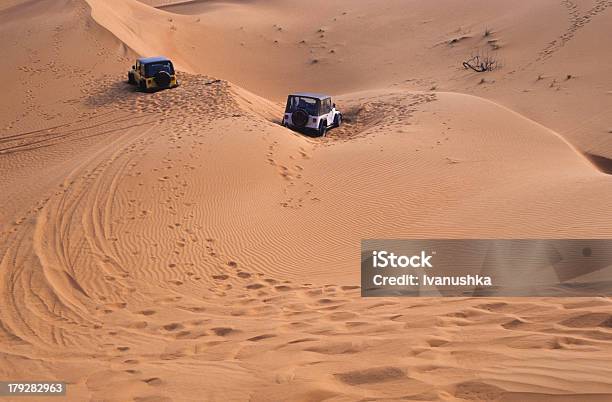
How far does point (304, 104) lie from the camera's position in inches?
571

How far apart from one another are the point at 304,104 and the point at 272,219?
6273mm

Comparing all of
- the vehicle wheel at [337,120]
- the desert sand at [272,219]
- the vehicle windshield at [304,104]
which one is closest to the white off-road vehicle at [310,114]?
the vehicle windshield at [304,104]

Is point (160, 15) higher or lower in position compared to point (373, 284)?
higher

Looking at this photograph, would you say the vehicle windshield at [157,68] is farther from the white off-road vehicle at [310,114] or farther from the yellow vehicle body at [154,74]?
the white off-road vehicle at [310,114]

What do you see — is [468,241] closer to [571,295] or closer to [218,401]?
[571,295]

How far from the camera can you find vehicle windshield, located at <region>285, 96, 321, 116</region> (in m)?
14.3

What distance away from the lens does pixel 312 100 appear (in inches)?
570

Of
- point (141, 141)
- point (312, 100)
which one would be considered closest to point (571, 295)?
point (141, 141)

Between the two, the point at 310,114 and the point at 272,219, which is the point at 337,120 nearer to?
the point at 310,114

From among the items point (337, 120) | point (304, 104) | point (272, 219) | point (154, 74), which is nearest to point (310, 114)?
point (304, 104)

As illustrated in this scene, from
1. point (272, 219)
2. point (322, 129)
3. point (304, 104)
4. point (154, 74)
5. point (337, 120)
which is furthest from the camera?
point (154, 74)

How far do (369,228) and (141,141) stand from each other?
602 centimetres

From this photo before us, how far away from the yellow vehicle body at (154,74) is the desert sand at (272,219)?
1.81 ft

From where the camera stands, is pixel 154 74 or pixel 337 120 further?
pixel 154 74
